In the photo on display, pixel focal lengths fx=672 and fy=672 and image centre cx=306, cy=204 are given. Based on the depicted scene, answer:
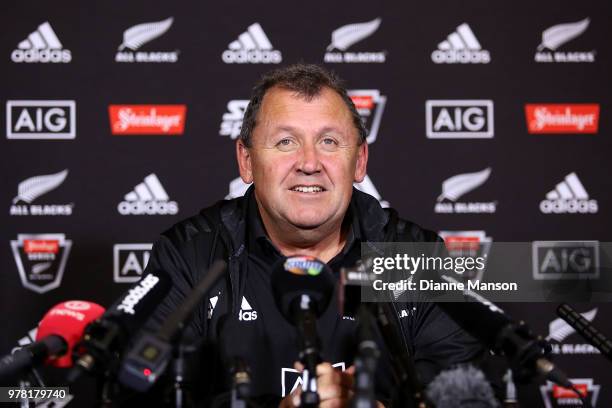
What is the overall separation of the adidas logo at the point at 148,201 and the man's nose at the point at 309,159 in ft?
3.63

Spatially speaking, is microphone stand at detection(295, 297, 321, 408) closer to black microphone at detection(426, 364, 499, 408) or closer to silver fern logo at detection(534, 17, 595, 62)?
black microphone at detection(426, 364, 499, 408)

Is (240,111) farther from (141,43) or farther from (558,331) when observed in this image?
(558,331)

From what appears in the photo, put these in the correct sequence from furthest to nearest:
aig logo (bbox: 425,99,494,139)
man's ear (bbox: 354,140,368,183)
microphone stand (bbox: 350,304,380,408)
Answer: aig logo (bbox: 425,99,494,139) < man's ear (bbox: 354,140,368,183) < microphone stand (bbox: 350,304,380,408)

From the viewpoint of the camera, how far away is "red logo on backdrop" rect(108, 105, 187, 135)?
2820 millimetres

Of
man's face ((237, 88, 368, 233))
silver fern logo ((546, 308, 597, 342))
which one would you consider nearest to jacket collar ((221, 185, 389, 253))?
man's face ((237, 88, 368, 233))

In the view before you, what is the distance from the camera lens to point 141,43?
286 centimetres

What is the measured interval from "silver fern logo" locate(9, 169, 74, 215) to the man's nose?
4.42 ft

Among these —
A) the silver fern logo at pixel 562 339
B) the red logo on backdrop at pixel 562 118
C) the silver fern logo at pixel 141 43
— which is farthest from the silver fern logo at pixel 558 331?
the silver fern logo at pixel 141 43

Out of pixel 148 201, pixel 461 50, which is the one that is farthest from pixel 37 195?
pixel 461 50

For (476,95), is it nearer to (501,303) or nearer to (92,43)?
(501,303)

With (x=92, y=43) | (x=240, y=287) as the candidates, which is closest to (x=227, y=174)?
(x=92, y=43)

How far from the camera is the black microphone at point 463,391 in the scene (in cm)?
98

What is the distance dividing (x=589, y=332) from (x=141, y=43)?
7.28 ft

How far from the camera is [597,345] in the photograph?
4.10 feet
